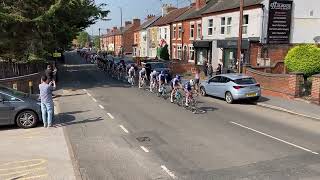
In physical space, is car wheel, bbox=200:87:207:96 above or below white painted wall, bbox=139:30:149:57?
below

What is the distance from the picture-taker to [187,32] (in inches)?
1957

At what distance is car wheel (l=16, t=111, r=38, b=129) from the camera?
47.8ft

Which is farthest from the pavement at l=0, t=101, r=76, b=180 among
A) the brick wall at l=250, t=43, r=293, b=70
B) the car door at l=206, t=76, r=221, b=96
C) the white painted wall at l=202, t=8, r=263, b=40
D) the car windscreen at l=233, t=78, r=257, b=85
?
the white painted wall at l=202, t=8, r=263, b=40

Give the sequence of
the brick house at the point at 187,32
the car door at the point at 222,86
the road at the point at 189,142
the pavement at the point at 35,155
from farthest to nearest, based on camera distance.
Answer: the brick house at the point at 187,32, the car door at the point at 222,86, the road at the point at 189,142, the pavement at the point at 35,155

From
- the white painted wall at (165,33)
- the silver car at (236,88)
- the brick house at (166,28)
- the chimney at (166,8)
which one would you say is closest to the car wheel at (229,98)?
the silver car at (236,88)

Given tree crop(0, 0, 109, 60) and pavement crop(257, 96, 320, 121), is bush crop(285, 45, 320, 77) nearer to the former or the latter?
pavement crop(257, 96, 320, 121)

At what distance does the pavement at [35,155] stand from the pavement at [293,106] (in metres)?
10.2

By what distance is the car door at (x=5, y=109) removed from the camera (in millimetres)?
14289

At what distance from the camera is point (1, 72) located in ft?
79.4

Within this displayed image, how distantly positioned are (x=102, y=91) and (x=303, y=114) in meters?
13.1

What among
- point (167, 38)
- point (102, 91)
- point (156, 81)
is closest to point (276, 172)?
point (156, 81)

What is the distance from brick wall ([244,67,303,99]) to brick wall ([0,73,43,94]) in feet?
44.3

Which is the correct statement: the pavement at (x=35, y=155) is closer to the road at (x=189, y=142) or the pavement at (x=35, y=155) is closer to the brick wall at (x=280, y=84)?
the road at (x=189, y=142)

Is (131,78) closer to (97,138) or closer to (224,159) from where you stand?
(97,138)
